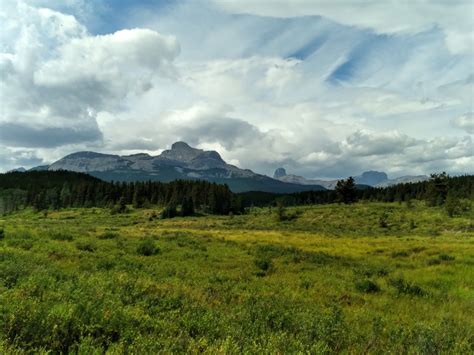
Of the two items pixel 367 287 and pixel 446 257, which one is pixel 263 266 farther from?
pixel 446 257

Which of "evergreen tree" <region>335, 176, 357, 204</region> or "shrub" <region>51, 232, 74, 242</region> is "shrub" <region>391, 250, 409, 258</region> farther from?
"evergreen tree" <region>335, 176, 357, 204</region>

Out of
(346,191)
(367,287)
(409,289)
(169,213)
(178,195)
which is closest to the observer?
(367,287)

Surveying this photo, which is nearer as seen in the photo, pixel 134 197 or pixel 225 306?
pixel 225 306

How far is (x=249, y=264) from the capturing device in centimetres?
1888

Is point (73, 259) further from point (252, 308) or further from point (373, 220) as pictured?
point (373, 220)

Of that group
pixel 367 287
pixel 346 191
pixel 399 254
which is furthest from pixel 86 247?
pixel 346 191

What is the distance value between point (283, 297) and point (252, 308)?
2.86 metres

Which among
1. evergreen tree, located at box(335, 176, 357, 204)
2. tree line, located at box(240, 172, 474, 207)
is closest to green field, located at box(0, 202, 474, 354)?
tree line, located at box(240, 172, 474, 207)

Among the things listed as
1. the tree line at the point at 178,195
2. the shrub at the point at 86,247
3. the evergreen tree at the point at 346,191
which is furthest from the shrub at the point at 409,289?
the evergreen tree at the point at 346,191

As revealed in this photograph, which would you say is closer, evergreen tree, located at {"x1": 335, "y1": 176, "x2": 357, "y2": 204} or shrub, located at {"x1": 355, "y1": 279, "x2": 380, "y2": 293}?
shrub, located at {"x1": 355, "y1": 279, "x2": 380, "y2": 293}

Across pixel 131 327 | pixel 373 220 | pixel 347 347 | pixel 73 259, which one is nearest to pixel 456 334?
pixel 347 347

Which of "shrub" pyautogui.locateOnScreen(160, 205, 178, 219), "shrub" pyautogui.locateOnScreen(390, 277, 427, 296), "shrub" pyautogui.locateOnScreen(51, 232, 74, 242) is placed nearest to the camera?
"shrub" pyautogui.locateOnScreen(390, 277, 427, 296)

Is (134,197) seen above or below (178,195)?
below

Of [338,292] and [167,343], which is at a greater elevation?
[167,343]
